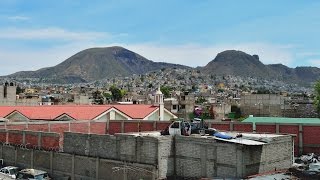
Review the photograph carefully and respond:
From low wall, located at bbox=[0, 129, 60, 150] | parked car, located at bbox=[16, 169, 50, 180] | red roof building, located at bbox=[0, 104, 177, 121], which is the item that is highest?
red roof building, located at bbox=[0, 104, 177, 121]

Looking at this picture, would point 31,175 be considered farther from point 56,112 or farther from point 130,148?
point 56,112

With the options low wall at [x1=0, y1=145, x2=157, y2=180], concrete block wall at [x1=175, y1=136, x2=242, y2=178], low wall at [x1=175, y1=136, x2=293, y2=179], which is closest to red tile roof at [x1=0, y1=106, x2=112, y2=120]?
low wall at [x1=0, y1=145, x2=157, y2=180]

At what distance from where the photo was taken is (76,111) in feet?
204

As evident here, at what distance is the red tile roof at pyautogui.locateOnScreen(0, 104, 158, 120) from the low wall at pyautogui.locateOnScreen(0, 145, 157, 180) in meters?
12.4

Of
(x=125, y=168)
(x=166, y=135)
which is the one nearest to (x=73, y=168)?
(x=125, y=168)

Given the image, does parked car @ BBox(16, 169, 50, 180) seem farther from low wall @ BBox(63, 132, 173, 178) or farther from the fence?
the fence

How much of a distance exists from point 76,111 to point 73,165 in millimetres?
22810

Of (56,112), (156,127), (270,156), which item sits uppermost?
(56,112)

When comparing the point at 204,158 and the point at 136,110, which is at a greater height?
the point at 136,110

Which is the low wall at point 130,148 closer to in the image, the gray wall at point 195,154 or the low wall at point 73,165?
Result: the gray wall at point 195,154

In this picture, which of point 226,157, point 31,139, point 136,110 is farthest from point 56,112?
point 226,157

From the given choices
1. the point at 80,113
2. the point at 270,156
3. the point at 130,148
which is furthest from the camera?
the point at 80,113

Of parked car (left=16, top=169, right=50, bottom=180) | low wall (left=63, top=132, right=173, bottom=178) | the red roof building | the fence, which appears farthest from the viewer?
the red roof building

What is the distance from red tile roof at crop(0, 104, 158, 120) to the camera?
2386 inches
